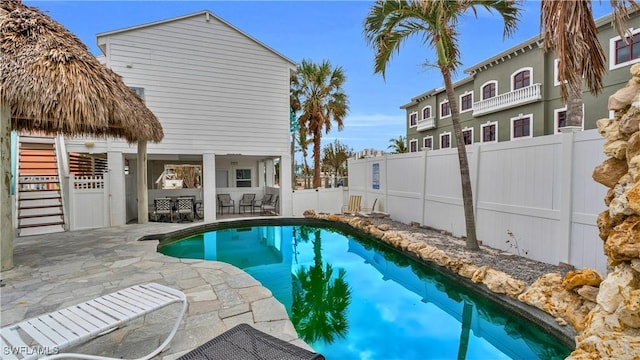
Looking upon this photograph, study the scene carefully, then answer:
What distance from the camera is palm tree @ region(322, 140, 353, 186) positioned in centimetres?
2669

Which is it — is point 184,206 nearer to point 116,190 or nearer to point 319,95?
point 116,190

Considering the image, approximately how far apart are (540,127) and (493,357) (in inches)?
630

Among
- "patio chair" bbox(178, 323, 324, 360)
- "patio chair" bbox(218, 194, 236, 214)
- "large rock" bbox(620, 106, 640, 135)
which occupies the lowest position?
"patio chair" bbox(178, 323, 324, 360)

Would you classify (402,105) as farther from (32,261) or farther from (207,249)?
(32,261)

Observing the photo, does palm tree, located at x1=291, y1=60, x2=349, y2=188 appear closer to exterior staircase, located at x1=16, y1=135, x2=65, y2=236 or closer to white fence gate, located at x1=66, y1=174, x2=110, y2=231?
white fence gate, located at x1=66, y1=174, x2=110, y2=231

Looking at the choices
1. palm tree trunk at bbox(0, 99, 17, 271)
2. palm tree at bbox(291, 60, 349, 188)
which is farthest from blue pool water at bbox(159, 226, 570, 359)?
palm tree at bbox(291, 60, 349, 188)

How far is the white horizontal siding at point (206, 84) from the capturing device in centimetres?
1098

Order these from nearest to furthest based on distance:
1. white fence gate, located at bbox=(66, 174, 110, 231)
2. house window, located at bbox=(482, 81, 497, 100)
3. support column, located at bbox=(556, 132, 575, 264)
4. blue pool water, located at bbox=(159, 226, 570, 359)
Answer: blue pool water, located at bbox=(159, 226, 570, 359) → support column, located at bbox=(556, 132, 575, 264) → white fence gate, located at bbox=(66, 174, 110, 231) → house window, located at bbox=(482, 81, 497, 100)

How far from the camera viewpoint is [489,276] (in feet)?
17.3

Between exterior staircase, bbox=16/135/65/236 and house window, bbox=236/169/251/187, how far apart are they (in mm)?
7383

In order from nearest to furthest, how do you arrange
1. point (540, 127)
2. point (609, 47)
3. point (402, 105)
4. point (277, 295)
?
point (277, 295), point (609, 47), point (540, 127), point (402, 105)

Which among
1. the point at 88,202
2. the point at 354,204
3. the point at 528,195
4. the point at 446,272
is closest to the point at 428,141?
the point at 354,204

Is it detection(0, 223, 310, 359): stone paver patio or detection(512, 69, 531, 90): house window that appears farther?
detection(512, 69, 531, 90): house window

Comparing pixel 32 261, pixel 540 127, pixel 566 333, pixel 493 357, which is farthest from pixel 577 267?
pixel 540 127
